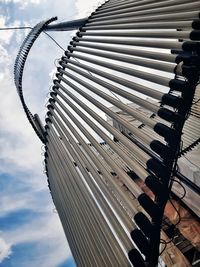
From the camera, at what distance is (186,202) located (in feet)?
16.2

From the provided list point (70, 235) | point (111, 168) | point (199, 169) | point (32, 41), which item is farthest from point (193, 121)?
point (111, 168)

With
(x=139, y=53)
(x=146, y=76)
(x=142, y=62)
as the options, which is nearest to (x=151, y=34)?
(x=139, y=53)

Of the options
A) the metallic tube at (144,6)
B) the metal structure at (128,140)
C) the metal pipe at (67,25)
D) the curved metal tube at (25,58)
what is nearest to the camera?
the metal structure at (128,140)

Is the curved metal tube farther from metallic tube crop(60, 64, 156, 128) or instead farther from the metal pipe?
metallic tube crop(60, 64, 156, 128)

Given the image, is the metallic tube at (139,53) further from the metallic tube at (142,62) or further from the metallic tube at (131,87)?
the metallic tube at (131,87)

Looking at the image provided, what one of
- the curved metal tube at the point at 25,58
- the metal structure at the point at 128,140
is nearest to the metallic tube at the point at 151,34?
the metal structure at the point at 128,140

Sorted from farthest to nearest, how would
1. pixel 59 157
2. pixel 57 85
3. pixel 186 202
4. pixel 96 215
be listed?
pixel 57 85 < pixel 186 202 < pixel 59 157 < pixel 96 215

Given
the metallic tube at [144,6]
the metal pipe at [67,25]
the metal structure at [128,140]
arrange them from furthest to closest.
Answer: the metal pipe at [67,25]
the metallic tube at [144,6]
the metal structure at [128,140]

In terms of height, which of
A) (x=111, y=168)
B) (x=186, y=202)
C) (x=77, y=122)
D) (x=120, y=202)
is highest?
(x=77, y=122)

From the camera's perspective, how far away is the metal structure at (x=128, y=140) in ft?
6.51

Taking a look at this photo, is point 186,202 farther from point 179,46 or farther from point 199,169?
point 179,46

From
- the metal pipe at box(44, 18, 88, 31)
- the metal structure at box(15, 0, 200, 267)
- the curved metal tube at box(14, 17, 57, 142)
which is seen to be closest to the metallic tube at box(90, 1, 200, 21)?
the metal structure at box(15, 0, 200, 267)

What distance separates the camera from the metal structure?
1983 mm

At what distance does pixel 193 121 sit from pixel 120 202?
5.38 metres
